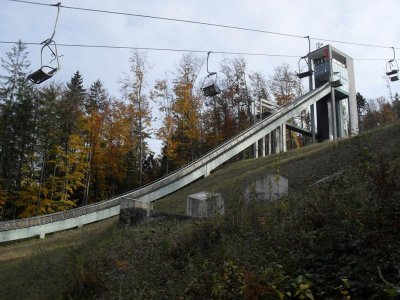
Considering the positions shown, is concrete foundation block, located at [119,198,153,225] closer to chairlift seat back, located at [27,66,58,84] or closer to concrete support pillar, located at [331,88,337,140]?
chairlift seat back, located at [27,66,58,84]

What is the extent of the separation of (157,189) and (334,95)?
26.0 meters

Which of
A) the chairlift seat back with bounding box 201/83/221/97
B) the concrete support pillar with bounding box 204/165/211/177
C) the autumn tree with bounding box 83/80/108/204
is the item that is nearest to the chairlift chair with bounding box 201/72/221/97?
the chairlift seat back with bounding box 201/83/221/97

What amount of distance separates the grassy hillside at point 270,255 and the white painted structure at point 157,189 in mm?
8716

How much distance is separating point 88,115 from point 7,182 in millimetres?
10677

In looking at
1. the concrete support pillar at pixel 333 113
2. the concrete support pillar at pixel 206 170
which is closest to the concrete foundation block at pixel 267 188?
the concrete support pillar at pixel 206 170

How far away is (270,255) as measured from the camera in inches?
266

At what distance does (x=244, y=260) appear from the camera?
678 cm

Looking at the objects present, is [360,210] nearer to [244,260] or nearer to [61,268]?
[244,260]

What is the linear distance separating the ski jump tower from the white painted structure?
5371 millimetres

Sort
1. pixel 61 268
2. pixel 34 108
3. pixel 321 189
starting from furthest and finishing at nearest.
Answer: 1. pixel 34 108
2. pixel 61 268
3. pixel 321 189

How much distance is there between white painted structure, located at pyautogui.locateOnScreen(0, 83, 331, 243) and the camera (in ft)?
79.4

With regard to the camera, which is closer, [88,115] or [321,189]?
[321,189]

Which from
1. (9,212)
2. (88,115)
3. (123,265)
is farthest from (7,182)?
(123,265)

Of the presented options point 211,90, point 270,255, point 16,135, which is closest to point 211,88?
point 211,90
